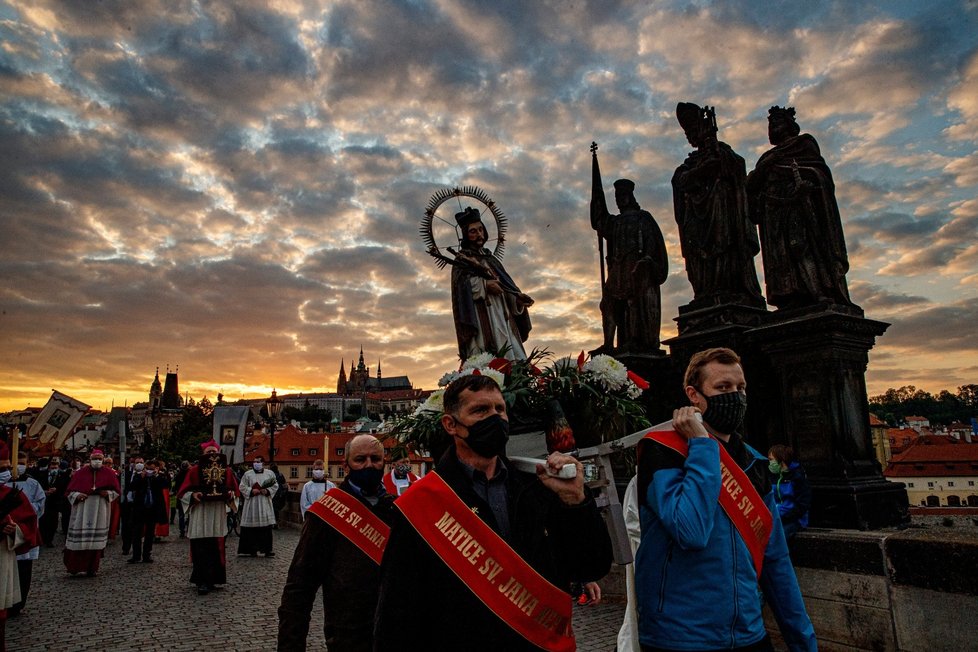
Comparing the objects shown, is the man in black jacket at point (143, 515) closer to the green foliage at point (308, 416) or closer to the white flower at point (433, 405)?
the white flower at point (433, 405)

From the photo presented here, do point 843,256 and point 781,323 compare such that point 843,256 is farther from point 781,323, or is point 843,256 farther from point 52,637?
point 52,637

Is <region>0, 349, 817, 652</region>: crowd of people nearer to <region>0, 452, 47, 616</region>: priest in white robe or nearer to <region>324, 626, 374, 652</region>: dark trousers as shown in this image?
<region>324, 626, 374, 652</region>: dark trousers

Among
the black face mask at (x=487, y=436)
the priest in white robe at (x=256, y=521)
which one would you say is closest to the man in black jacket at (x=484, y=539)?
the black face mask at (x=487, y=436)

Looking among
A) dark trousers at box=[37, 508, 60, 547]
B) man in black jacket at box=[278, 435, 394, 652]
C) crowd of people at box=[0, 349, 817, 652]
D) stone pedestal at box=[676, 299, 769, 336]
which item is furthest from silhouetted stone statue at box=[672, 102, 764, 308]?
dark trousers at box=[37, 508, 60, 547]

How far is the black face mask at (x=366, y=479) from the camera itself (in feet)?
13.4

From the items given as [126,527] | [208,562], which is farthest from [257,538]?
[208,562]

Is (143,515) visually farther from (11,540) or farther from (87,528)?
(11,540)

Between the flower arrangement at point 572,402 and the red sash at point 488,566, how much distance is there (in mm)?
1602

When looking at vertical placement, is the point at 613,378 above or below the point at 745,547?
above

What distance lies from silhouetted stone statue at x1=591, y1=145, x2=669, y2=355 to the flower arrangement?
8.25 m

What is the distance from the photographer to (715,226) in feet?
35.1

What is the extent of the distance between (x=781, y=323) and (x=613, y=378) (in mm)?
5684

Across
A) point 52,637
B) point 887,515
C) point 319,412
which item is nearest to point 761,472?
point 887,515

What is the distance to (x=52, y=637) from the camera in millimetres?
7637
